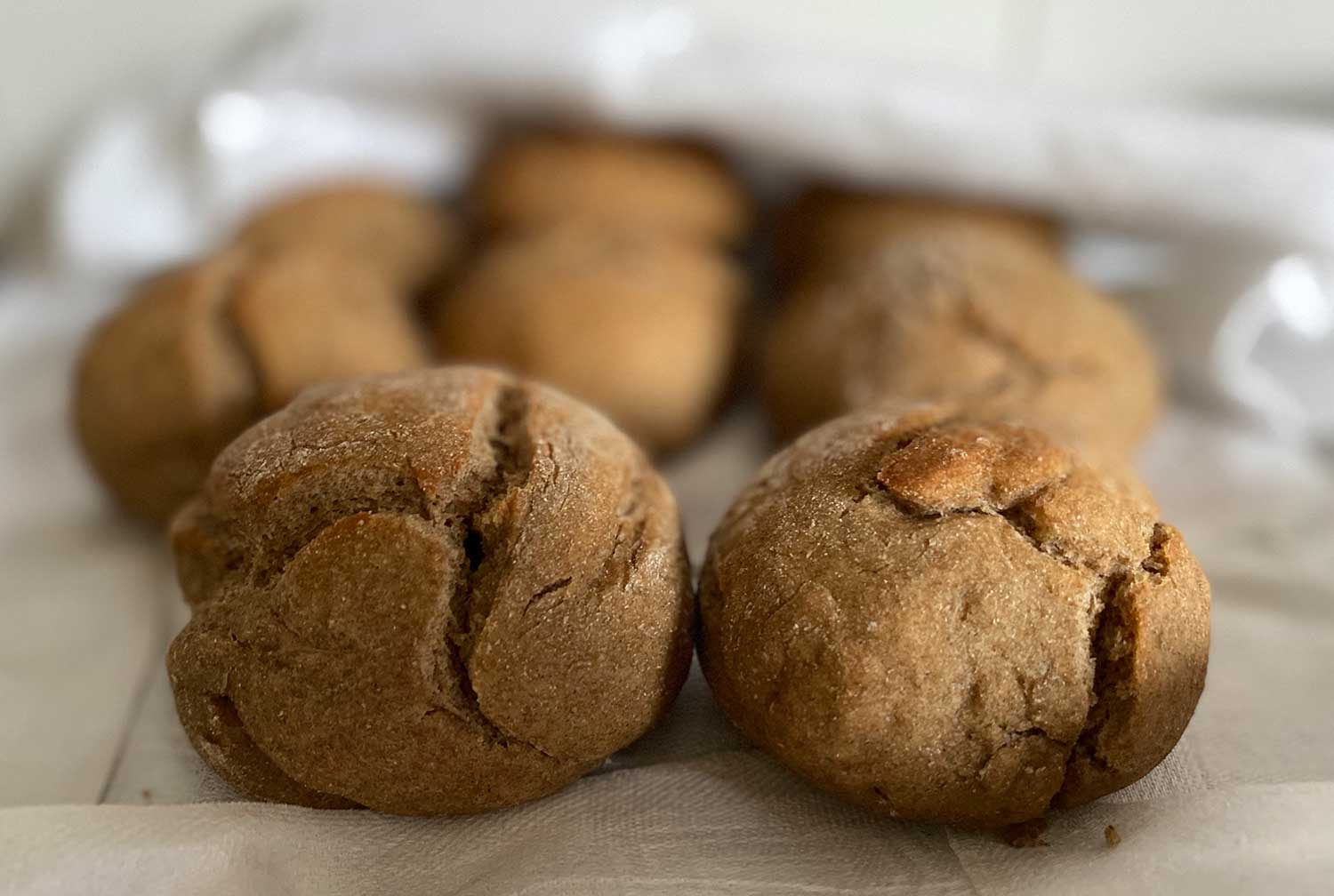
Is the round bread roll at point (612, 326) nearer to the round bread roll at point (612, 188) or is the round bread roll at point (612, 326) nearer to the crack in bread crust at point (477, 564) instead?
the round bread roll at point (612, 188)

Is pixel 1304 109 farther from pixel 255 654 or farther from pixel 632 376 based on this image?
pixel 255 654

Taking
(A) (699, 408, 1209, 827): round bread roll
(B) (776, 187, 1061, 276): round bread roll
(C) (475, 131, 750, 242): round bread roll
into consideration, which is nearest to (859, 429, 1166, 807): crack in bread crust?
(A) (699, 408, 1209, 827): round bread roll

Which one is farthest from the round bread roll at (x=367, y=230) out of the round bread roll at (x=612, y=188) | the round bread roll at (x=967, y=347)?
the round bread roll at (x=967, y=347)

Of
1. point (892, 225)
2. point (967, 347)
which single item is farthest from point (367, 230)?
point (967, 347)

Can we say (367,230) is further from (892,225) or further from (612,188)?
(892,225)

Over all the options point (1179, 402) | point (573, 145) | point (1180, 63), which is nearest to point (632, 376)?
point (573, 145)

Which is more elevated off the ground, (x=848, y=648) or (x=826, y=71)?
(x=826, y=71)
